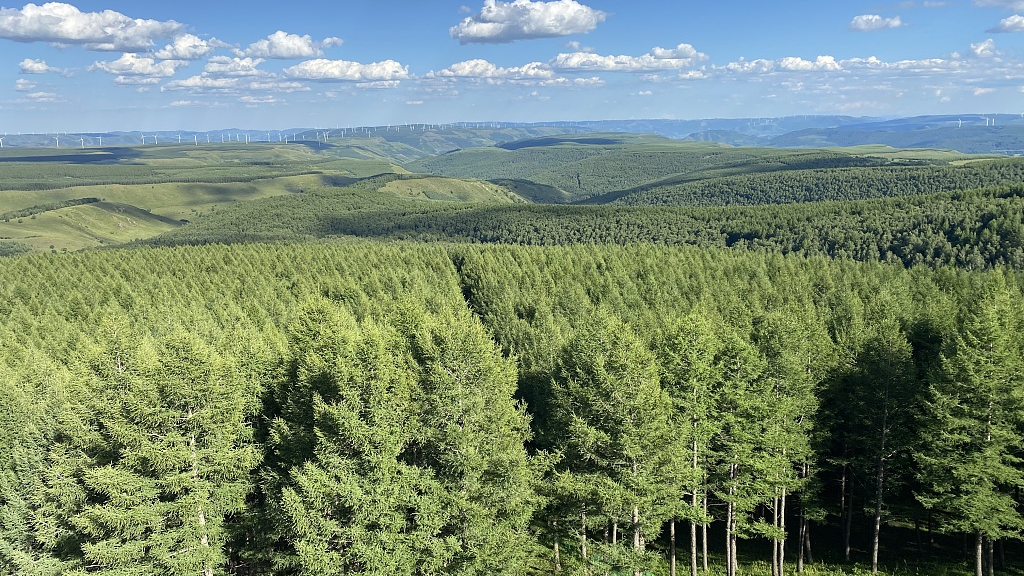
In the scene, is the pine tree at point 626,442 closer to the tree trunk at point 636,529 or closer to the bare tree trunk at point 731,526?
the tree trunk at point 636,529

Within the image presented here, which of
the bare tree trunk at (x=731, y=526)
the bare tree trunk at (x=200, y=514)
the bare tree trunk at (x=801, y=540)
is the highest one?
the bare tree trunk at (x=200, y=514)

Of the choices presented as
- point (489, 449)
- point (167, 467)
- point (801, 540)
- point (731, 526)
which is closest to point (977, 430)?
point (801, 540)

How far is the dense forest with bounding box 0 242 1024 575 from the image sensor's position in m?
26.7

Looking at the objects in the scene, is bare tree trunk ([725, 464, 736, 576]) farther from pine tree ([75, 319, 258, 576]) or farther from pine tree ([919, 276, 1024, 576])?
pine tree ([75, 319, 258, 576])

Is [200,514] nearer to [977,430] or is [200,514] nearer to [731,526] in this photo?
[731,526]

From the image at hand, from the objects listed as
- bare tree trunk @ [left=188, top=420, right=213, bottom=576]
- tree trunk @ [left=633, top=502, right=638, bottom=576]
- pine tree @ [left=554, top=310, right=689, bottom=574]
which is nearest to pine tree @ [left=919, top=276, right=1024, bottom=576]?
pine tree @ [left=554, top=310, right=689, bottom=574]

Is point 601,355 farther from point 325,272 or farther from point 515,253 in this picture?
point 515,253

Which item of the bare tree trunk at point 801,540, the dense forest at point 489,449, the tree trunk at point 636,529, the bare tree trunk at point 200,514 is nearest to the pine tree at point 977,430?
the dense forest at point 489,449

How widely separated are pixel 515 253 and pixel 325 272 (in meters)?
40.1

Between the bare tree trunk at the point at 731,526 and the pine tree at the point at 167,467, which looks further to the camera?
the bare tree trunk at the point at 731,526

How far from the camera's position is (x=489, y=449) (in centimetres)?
2886

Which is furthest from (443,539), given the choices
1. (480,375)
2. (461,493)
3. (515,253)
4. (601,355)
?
(515,253)

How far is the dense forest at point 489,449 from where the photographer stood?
2666 centimetres

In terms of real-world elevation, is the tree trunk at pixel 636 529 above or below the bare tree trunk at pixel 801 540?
above
